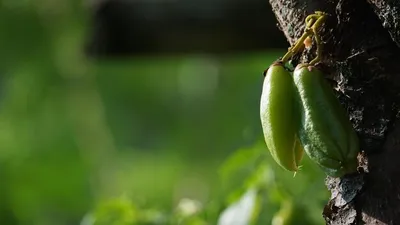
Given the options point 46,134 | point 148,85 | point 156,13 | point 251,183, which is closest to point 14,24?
point 46,134

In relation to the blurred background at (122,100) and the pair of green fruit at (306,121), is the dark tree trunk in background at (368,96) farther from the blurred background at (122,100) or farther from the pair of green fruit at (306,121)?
the blurred background at (122,100)

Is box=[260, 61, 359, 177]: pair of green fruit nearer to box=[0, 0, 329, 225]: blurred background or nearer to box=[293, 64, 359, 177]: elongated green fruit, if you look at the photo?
box=[293, 64, 359, 177]: elongated green fruit

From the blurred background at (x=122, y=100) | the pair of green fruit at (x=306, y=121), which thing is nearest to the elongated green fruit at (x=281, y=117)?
the pair of green fruit at (x=306, y=121)

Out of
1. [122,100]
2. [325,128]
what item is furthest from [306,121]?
[122,100]

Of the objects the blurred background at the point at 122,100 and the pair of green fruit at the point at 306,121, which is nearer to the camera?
the pair of green fruit at the point at 306,121

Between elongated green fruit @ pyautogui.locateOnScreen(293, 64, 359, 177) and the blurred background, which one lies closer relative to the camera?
elongated green fruit @ pyautogui.locateOnScreen(293, 64, 359, 177)

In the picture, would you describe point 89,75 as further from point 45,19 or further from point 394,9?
point 394,9

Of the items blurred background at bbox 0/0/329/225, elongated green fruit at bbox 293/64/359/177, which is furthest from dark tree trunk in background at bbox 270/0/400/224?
blurred background at bbox 0/0/329/225

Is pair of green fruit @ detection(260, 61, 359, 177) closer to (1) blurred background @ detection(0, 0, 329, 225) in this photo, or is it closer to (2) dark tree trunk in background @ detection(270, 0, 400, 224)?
(2) dark tree trunk in background @ detection(270, 0, 400, 224)
